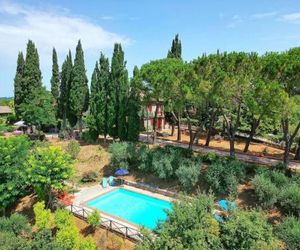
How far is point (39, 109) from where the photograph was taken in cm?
4203

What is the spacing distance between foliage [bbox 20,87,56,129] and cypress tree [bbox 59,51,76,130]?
2471 millimetres

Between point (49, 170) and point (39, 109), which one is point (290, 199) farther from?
point (39, 109)

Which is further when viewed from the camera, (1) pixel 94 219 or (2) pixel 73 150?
(2) pixel 73 150

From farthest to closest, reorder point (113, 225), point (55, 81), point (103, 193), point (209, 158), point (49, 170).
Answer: point (55, 81), point (209, 158), point (103, 193), point (49, 170), point (113, 225)

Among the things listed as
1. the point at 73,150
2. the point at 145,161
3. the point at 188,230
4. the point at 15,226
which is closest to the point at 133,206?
the point at 145,161

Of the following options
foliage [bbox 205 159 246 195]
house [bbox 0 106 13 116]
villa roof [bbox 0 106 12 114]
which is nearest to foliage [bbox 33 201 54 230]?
foliage [bbox 205 159 246 195]

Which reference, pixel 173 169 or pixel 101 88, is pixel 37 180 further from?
pixel 101 88

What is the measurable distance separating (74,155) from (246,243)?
25.8 meters

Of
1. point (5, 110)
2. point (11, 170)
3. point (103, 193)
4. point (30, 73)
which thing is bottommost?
point (103, 193)

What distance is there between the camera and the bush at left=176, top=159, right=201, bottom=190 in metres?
24.3

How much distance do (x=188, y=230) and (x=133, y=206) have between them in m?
12.3

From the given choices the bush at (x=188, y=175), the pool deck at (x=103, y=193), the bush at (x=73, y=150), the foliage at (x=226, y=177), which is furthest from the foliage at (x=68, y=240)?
the bush at (x=73, y=150)

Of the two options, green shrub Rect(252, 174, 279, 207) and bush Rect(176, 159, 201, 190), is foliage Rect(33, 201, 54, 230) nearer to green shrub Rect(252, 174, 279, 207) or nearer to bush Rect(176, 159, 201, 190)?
bush Rect(176, 159, 201, 190)

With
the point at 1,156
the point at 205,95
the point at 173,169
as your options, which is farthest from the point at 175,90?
the point at 1,156
